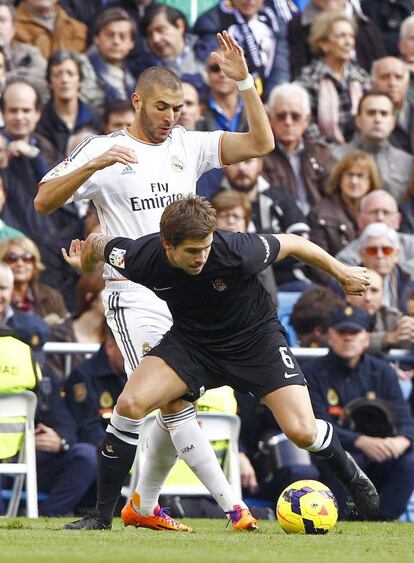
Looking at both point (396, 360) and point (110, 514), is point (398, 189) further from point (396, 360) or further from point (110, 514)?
point (110, 514)

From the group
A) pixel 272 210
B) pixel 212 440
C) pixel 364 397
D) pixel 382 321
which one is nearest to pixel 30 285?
pixel 212 440

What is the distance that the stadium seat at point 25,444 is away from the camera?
10.2m

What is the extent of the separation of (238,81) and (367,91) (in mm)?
7612

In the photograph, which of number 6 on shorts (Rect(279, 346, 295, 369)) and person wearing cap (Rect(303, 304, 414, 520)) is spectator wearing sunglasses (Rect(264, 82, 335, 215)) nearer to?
person wearing cap (Rect(303, 304, 414, 520))

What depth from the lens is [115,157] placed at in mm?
7715

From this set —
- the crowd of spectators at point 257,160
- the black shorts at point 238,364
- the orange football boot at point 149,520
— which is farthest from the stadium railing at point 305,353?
the black shorts at point 238,364

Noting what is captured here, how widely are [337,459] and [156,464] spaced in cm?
111

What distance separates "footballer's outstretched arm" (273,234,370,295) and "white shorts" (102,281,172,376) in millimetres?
902

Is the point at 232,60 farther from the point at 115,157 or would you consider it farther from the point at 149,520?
the point at 149,520

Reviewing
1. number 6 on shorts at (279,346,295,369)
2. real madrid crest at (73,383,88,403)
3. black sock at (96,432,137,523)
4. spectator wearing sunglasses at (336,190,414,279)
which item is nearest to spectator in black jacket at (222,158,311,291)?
spectator wearing sunglasses at (336,190,414,279)

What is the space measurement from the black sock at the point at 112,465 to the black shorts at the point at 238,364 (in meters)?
0.51

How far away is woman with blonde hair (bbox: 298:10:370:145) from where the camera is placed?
49.8ft

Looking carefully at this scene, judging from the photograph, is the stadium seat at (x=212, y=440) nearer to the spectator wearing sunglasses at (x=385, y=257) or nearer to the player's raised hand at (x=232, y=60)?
the spectator wearing sunglasses at (x=385, y=257)

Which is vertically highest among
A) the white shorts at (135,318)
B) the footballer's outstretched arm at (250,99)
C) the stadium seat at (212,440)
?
the footballer's outstretched arm at (250,99)
